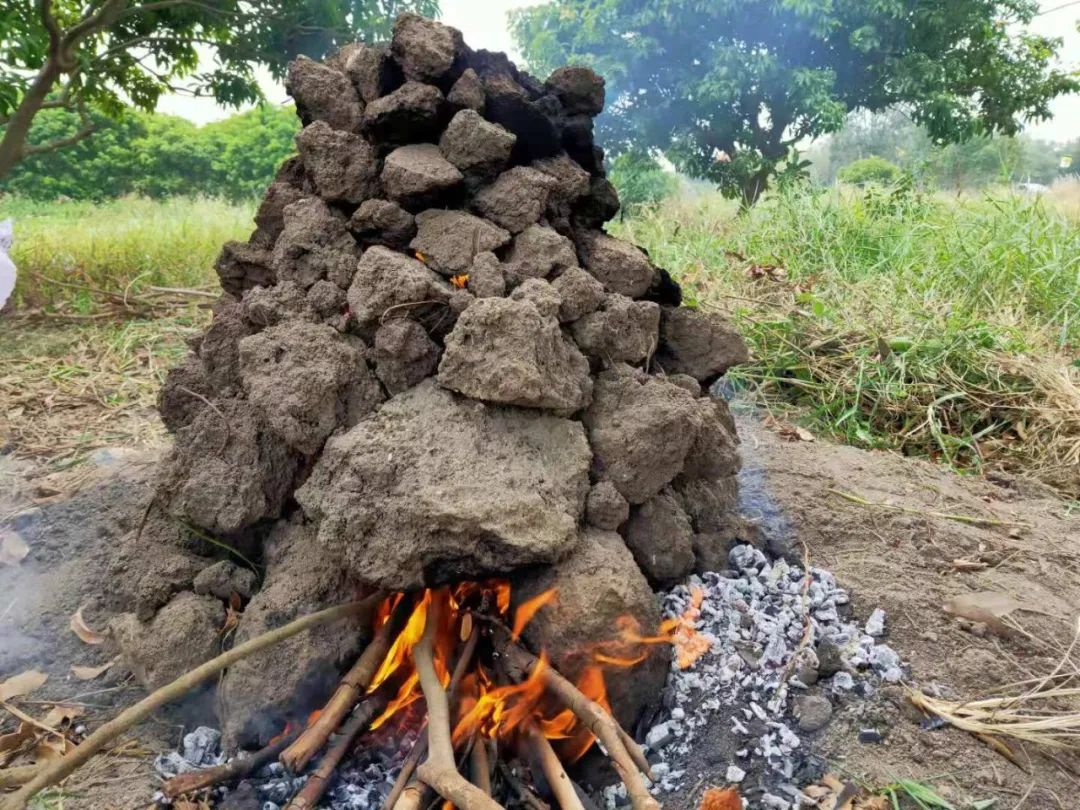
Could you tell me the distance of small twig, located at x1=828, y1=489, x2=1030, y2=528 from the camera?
292 centimetres

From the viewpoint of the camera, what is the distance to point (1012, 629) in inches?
85.0

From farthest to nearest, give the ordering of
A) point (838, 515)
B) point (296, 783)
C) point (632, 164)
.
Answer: point (632, 164) < point (838, 515) < point (296, 783)

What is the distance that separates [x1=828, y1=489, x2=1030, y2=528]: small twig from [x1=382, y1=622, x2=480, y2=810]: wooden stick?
5.56 feet

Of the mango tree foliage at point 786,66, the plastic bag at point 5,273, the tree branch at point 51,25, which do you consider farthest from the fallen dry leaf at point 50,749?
the mango tree foliage at point 786,66

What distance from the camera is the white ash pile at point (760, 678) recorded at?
70.4 inches

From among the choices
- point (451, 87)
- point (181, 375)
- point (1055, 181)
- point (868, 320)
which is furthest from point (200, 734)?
point (1055, 181)

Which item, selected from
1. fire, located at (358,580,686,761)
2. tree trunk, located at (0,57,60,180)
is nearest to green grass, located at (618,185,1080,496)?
fire, located at (358,580,686,761)

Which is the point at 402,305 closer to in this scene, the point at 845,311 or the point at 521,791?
the point at 521,791

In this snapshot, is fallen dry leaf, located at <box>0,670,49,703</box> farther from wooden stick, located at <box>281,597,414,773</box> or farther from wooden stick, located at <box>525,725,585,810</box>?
wooden stick, located at <box>525,725,585,810</box>

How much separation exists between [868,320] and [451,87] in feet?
12.6

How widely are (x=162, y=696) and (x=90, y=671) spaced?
2.51 feet

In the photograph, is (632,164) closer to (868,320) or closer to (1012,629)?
(868,320)

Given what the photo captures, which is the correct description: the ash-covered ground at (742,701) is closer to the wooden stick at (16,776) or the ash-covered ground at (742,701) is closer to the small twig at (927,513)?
the wooden stick at (16,776)

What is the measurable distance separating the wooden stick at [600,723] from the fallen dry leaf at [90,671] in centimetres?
116
